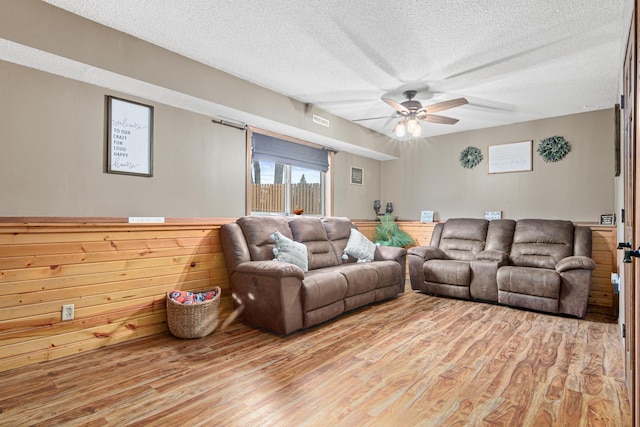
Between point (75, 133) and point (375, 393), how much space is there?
117 inches

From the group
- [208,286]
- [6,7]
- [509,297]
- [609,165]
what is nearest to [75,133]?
[6,7]

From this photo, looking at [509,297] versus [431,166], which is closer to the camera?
[509,297]

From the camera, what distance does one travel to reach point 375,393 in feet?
6.61

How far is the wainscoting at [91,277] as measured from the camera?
236 cm

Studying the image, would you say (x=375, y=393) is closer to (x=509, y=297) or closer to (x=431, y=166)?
(x=509, y=297)

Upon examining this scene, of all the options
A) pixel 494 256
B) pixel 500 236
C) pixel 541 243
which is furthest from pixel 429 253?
pixel 541 243

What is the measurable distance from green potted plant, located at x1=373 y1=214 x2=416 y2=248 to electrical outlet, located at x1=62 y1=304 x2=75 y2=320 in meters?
4.30

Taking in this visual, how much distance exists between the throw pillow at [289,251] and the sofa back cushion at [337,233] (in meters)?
0.75

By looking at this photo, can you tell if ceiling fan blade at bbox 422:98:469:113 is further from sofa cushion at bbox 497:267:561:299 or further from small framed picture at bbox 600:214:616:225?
small framed picture at bbox 600:214:616:225

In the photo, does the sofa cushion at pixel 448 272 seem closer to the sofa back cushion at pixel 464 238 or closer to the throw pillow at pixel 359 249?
the sofa back cushion at pixel 464 238

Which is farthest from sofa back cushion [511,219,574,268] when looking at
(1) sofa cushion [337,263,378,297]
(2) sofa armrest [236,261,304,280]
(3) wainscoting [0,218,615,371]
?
(3) wainscoting [0,218,615,371]

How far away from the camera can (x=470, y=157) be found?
18.2ft

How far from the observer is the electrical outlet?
8.32 ft

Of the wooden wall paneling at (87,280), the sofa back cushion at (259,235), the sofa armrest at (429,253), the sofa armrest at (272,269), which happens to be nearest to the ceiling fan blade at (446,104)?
the sofa armrest at (429,253)
